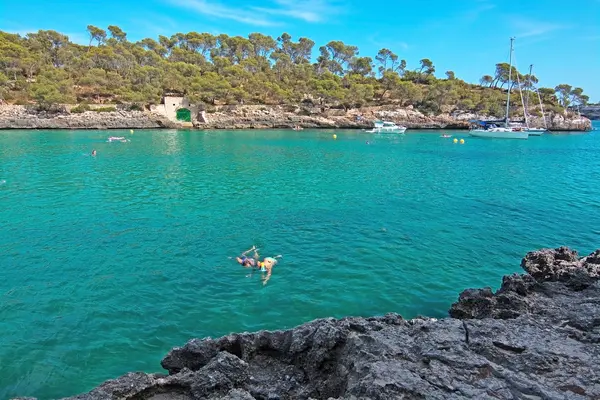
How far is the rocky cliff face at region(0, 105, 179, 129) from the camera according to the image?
68.6 metres

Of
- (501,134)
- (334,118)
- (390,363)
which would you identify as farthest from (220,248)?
(334,118)

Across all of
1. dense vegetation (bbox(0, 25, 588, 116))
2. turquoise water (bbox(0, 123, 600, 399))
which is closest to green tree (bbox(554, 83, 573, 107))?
dense vegetation (bbox(0, 25, 588, 116))

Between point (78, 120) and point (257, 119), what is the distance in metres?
36.9

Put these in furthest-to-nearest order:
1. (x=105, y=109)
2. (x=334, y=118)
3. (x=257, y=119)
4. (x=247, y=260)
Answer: (x=334, y=118), (x=257, y=119), (x=105, y=109), (x=247, y=260)

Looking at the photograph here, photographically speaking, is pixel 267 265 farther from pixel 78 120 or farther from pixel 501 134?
pixel 501 134

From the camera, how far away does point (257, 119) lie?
88875 millimetres

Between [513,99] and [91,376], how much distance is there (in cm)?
13444

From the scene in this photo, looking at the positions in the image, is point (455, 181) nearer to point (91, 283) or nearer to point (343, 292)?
point (343, 292)

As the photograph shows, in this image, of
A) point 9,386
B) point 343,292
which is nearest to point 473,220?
point 343,292

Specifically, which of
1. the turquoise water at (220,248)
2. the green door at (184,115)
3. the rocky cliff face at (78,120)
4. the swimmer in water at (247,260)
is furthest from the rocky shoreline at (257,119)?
the swimmer in water at (247,260)

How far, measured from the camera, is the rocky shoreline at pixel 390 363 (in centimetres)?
432

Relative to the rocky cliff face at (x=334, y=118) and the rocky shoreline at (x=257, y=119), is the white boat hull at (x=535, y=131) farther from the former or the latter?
the rocky shoreline at (x=257, y=119)

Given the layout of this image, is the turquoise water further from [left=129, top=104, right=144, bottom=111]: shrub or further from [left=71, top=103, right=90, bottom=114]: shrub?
[left=129, top=104, right=144, bottom=111]: shrub

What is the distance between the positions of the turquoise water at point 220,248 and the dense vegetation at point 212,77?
6388 centimetres
